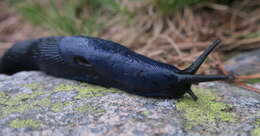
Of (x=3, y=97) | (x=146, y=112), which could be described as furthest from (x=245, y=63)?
(x=3, y=97)

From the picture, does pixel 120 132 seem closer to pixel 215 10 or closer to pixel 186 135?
pixel 186 135

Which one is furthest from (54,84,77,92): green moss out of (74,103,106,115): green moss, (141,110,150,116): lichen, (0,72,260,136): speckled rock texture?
(141,110,150,116): lichen

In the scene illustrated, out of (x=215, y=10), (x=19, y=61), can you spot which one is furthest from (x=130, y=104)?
(x=215, y=10)

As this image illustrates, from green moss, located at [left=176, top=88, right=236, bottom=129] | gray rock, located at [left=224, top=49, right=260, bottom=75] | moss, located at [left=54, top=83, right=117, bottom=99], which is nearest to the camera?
green moss, located at [left=176, top=88, right=236, bottom=129]

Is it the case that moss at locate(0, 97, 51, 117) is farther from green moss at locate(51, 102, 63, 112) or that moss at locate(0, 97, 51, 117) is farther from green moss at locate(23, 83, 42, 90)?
green moss at locate(23, 83, 42, 90)

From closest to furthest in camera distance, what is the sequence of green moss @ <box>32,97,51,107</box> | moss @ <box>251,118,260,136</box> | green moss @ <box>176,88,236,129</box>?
1. moss @ <box>251,118,260,136</box>
2. green moss @ <box>176,88,236,129</box>
3. green moss @ <box>32,97,51,107</box>

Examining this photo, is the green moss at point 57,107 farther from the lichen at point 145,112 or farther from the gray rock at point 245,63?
the gray rock at point 245,63
